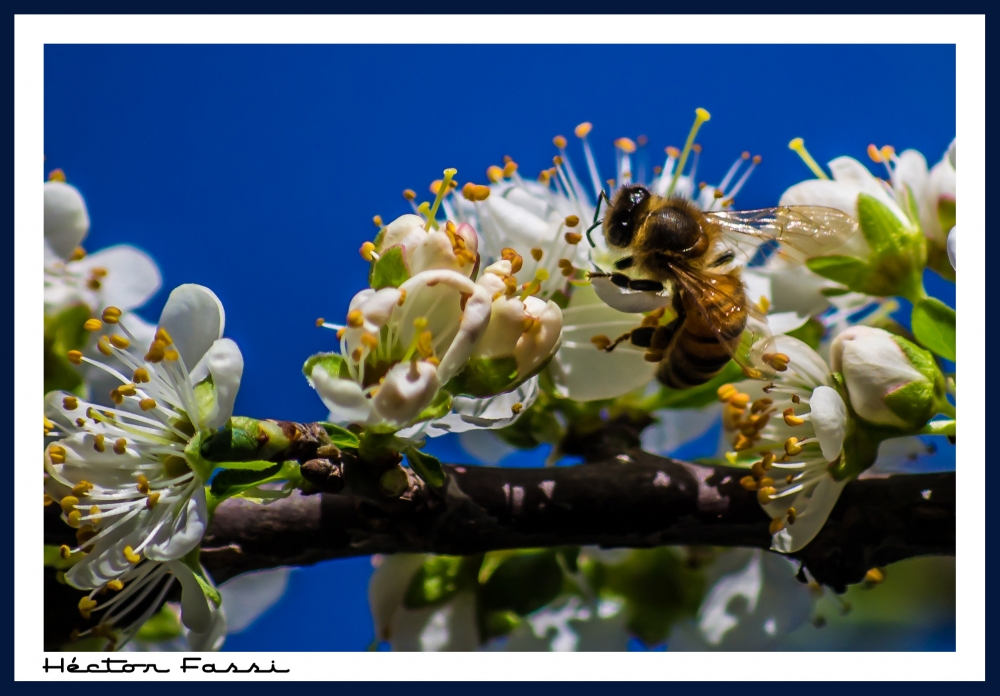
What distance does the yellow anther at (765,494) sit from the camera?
109 cm

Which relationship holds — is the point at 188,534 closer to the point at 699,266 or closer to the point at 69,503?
the point at 69,503

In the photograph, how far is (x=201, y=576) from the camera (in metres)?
1.03

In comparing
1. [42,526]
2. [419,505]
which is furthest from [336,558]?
[42,526]

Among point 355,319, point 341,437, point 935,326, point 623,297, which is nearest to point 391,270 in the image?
point 355,319

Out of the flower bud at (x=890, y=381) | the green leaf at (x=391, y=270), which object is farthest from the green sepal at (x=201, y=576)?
the flower bud at (x=890, y=381)

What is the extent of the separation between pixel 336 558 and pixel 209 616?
166 millimetres

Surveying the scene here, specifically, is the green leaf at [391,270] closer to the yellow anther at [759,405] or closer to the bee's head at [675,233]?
the bee's head at [675,233]

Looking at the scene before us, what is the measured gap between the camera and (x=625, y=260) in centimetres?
121

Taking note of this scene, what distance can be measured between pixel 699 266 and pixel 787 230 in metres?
0.15

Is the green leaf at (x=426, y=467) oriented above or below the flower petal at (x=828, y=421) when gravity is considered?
below

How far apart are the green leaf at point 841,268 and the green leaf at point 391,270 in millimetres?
596

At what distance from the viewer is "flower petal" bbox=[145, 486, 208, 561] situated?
0.95m

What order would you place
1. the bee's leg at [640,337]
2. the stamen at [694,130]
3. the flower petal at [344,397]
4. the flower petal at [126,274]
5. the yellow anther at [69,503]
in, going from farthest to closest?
the flower petal at [126,274] < the stamen at [694,130] < the bee's leg at [640,337] < the yellow anther at [69,503] < the flower petal at [344,397]

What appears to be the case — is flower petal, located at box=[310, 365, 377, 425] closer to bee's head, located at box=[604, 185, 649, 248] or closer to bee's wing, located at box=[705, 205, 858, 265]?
bee's head, located at box=[604, 185, 649, 248]
